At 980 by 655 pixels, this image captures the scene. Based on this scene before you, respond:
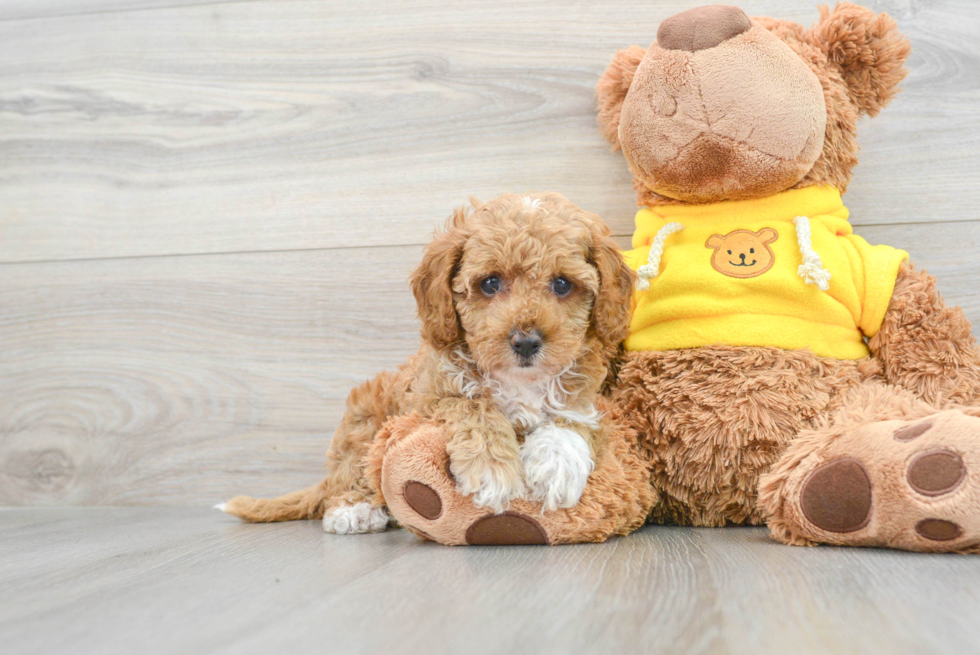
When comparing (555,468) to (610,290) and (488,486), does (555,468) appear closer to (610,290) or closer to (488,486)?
(488,486)

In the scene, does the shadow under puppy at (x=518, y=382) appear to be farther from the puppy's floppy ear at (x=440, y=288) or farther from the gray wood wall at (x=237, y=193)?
the gray wood wall at (x=237, y=193)

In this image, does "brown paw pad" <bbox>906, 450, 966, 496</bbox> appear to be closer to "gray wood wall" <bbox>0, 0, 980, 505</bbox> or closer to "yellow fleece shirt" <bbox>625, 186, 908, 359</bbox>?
"yellow fleece shirt" <bbox>625, 186, 908, 359</bbox>

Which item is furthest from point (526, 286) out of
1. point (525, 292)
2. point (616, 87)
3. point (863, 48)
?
point (863, 48)

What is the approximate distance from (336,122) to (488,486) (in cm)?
109

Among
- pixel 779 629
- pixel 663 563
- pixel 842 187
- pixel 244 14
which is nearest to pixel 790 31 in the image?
pixel 842 187

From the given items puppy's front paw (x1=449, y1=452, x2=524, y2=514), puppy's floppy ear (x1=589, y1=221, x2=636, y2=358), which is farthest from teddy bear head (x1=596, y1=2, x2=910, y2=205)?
puppy's front paw (x1=449, y1=452, x2=524, y2=514)

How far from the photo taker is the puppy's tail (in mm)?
1622

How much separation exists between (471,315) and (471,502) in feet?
0.97

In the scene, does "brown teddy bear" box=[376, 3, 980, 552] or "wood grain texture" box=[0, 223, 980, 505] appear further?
"wood grain texture" box=[0, 223, 980, 505]

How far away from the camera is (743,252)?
1402mm

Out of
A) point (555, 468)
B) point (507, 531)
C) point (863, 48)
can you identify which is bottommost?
point (507, 531)

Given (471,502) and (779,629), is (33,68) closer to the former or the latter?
(471,502)

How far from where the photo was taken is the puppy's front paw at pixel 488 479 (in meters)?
1.18

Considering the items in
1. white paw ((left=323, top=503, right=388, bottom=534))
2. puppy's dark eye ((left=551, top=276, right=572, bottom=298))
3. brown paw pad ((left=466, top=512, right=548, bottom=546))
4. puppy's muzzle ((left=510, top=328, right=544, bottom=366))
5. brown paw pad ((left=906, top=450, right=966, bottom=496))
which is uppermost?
puppy's dark eye ((left=551, top=276, right=572, bottom=298))
